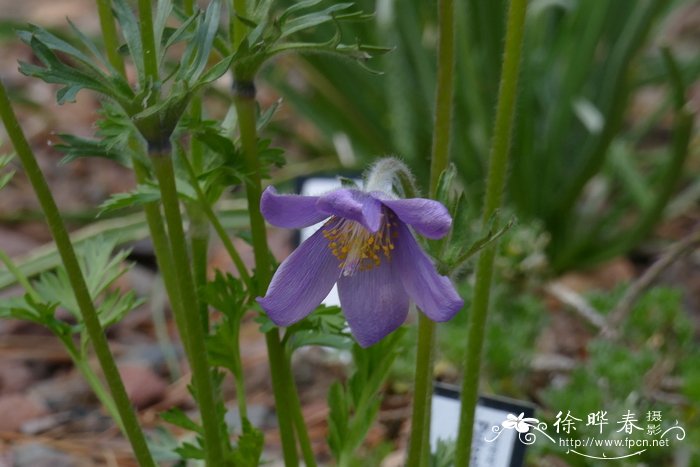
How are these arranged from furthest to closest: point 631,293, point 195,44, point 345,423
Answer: point 631,293 < point 345,423 < point 195,44

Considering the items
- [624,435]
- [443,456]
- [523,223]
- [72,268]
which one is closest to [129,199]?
[72,268]

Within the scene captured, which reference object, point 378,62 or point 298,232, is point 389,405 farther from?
point 378,62

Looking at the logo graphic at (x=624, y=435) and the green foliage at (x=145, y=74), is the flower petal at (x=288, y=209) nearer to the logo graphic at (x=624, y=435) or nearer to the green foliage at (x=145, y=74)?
the green foliage at (x=145, y=74)

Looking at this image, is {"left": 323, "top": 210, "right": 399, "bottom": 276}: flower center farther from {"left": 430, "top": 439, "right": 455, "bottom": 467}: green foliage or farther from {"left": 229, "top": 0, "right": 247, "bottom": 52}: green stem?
{"left": 430, "top": 439, "right": 455, "bottom": 467}: green foliage

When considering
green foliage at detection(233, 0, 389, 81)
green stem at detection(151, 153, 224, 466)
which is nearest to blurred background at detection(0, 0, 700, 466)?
green stem at detection(151, 153, 224, 466)

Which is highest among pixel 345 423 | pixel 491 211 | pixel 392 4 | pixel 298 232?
pixel 392 4

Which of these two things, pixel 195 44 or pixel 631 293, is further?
pixel 631 293

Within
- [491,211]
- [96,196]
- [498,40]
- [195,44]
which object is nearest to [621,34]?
[498,40]
